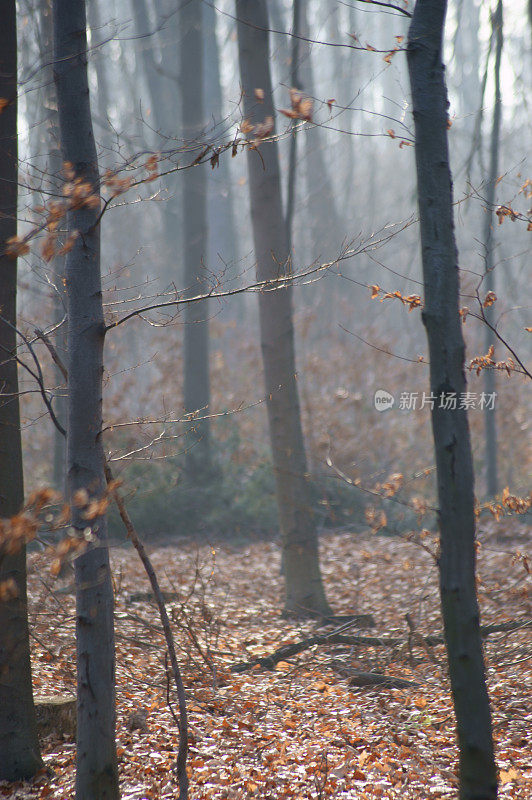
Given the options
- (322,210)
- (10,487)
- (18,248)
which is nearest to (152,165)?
(18,248)

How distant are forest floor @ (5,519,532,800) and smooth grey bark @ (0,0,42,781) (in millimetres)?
252

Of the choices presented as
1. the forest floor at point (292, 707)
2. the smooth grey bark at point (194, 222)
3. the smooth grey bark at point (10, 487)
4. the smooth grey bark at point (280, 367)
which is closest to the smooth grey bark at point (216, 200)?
the smooth grey bark at point (194, 222)

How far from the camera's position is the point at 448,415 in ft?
10.1

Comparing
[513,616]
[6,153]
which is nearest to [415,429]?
[513,616]

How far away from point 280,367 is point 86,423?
4.58 meters

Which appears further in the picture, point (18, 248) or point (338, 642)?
point (338, 642)

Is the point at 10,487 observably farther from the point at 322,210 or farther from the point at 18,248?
the point at 322,210

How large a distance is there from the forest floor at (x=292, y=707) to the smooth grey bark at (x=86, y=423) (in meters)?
0.82

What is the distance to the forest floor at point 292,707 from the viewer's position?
4.00 metres

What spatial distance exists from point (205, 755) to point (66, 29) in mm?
4259

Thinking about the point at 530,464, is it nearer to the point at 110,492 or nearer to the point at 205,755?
the point at 205,755

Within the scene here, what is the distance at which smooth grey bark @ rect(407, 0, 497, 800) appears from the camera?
3.04 meters

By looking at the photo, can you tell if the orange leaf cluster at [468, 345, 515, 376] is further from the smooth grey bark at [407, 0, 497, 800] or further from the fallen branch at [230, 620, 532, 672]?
the fallen branch at [230, 620, 532, 672]

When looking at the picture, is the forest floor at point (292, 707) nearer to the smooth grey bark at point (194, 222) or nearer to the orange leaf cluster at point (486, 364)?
the orange leaf cluster at point (486, 364)
